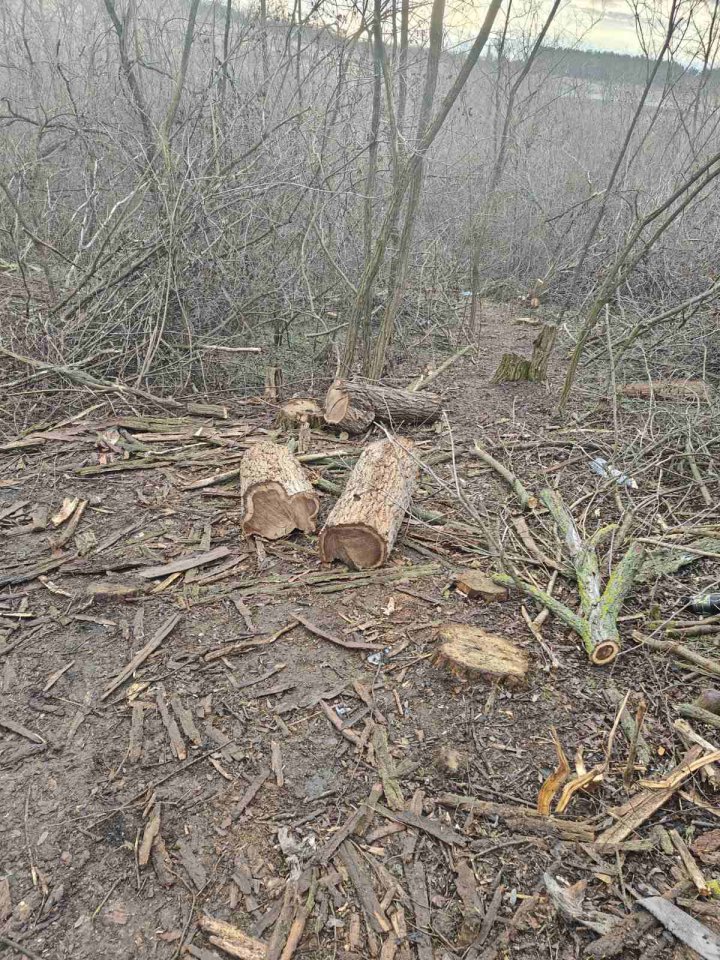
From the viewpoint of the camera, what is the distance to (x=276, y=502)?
11.8ft

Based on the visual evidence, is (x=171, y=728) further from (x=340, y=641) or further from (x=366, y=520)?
(x=366, y=520)

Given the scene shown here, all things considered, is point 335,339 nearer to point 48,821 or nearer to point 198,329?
point 198,329

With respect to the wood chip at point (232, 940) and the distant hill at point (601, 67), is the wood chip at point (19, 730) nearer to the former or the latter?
the wood chip at point (232, 940)

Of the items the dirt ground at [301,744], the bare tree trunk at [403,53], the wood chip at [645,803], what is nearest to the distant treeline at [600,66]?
the bare tree trunk at [403,53]

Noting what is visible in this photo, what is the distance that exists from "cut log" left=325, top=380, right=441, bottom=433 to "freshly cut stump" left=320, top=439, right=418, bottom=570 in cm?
123

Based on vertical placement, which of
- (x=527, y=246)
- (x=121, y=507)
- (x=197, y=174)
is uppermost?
(x=197, y=174)

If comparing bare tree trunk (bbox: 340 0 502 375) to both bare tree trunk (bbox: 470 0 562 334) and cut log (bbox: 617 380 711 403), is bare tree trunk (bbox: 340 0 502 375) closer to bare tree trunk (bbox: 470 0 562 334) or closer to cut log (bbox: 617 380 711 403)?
bare tree trunk (bbox: 470 0 562 334)

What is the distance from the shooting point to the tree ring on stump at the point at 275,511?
358cm

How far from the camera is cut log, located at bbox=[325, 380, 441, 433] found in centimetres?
493

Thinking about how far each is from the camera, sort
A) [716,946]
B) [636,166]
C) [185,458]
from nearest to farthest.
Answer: [716,946] → [185,458] → [636,166]

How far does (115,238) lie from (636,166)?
8710 millimetres

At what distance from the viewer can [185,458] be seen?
4.50m

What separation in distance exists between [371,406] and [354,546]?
6.23ft

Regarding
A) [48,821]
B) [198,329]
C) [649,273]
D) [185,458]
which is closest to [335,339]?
[198,329]
